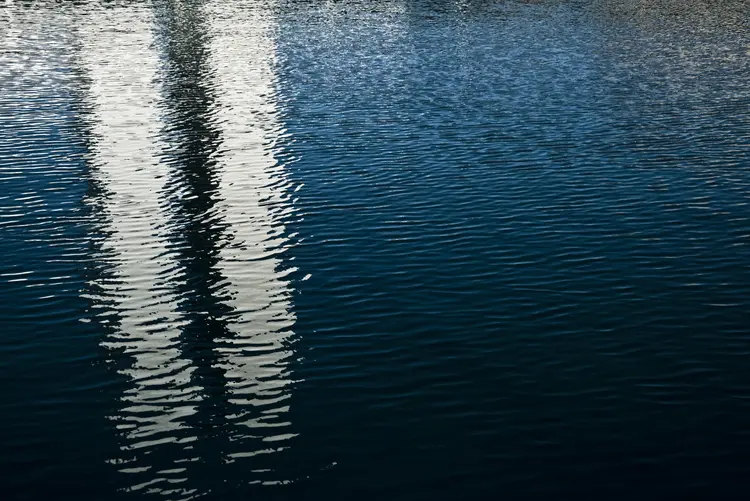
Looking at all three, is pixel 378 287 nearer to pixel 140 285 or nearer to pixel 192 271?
pixel 192 271

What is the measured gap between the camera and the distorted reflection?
69.0 feet

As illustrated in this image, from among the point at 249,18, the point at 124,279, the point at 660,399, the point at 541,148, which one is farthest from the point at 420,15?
the point at 660,399

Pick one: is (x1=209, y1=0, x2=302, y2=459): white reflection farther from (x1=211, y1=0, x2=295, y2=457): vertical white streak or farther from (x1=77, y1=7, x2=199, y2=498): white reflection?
(x1=77, y1=7, x2=199, y2=498): white reflection

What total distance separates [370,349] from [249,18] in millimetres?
78209

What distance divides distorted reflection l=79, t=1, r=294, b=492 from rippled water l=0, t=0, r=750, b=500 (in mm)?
108

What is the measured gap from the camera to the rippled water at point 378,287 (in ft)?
66.7

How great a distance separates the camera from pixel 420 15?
98.5 meters

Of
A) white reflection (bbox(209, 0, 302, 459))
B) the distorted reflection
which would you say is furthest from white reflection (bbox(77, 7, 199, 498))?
white reflection (bbox(209, 0, 302, 459))

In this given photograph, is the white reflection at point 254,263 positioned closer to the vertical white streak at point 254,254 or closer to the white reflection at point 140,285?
the vertical white streak at point 254,254

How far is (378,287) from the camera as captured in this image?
1139 inches

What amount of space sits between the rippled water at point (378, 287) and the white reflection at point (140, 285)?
10 centimetres

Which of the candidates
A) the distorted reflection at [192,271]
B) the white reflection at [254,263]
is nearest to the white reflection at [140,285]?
the distorted reflection at [192,271]

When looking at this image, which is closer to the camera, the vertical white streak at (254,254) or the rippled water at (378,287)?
the rippled water at (378,287)

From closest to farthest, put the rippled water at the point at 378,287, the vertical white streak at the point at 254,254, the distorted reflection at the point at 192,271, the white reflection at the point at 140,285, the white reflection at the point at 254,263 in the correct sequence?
the rippled water at the point at 378,287
the white reflection at the point at 140,285
the distorted reflection at the point at 192,271
the white reflection at the point at 254,263
the vertical white streak at the point at 254,254
